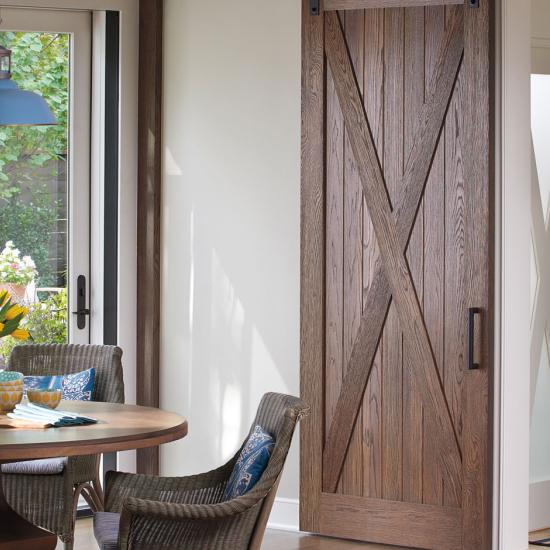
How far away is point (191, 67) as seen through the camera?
516cm

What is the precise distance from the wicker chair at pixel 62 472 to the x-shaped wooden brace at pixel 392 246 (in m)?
1.04

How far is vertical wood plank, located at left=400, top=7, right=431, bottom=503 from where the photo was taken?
4.53m

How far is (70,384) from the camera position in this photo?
4.31 metres

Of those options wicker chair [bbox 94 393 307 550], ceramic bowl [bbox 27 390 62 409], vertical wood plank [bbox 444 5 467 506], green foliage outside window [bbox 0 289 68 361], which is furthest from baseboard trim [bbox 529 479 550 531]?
ceramic bowl [bbox 27 390 62 409]

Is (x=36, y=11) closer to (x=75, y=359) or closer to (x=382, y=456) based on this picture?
(x=75, y=359)

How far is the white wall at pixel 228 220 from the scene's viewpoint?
492 cm

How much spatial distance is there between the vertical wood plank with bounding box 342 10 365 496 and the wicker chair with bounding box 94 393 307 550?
54.8 inches

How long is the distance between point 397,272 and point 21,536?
199 cm

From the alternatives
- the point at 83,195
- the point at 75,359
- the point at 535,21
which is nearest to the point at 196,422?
the point at 75,359

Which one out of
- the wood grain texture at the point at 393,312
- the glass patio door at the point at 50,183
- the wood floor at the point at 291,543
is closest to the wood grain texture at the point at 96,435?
the wood floor at the point at 291,543

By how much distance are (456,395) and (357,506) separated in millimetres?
686

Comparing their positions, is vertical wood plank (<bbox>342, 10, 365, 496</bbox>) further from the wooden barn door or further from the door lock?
the door lock

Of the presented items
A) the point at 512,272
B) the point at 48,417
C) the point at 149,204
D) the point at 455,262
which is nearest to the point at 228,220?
the point at 149,204

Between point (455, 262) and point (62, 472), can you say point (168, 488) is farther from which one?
point (455, 262)
